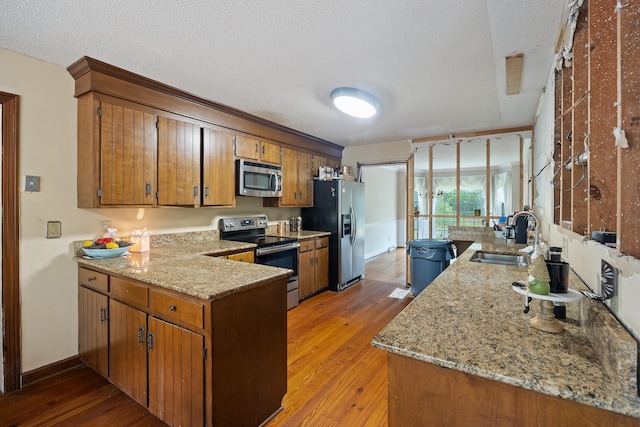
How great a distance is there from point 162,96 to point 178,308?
78.0 inches

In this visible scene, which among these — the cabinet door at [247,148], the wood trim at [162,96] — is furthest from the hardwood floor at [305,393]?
the wood trim at [162,96]

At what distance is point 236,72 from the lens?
2252 mm

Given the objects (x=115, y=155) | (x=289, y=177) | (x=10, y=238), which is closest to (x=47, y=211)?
(x=10, y=238)

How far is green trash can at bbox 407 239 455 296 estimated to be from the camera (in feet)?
11.5

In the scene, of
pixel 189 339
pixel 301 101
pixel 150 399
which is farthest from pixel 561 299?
pixel 301 101

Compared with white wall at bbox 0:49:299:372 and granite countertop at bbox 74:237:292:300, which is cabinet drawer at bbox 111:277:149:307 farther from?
white wall at bbox 0:49:299:372

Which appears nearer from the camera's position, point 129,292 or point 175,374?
point 175,374

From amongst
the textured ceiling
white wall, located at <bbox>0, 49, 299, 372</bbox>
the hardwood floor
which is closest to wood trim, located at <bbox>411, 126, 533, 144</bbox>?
the textured ceiling

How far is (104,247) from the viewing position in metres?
2.21

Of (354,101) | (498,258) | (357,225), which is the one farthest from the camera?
(357,225)

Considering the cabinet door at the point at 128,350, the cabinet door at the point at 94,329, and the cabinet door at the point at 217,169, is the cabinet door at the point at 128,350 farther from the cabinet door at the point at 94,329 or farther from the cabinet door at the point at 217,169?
the cabinet door at the point at 217,169

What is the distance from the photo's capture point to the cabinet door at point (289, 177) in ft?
12.9

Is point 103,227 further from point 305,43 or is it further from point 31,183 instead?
point 305,43

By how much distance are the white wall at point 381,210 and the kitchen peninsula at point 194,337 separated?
5227 millimetres
